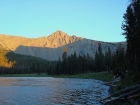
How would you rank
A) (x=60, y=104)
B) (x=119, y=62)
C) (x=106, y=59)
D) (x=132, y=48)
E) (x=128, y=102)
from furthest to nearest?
(x=106, y=59) → (x=119, y=62) → (x=132, y=48) → (x=60, y=104) → (x=128, y=102)

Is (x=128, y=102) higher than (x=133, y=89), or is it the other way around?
(x=133, y=89)

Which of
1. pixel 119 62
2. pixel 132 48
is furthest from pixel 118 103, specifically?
pixel 119 62

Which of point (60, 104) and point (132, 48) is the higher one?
point (132, 48)

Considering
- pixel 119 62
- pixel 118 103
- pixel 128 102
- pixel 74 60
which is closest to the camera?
pixel 128 102

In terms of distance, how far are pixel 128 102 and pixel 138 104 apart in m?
5.07

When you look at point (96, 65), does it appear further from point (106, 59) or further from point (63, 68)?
point (63, 68)

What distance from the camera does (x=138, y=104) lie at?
24.0m

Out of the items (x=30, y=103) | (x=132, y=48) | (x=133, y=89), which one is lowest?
(x=30, y=103)

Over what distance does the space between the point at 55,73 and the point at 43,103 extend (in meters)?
161

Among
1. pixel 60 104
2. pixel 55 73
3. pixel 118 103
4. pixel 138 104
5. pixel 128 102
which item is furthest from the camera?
pixel 55 73

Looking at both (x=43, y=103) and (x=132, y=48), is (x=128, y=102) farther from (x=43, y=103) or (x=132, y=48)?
(x=132, y=48)

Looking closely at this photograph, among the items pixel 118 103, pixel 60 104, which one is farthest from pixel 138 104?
pixel 60 104

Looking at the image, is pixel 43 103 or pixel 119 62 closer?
pixel 43 103

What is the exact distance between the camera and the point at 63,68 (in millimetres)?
191125
